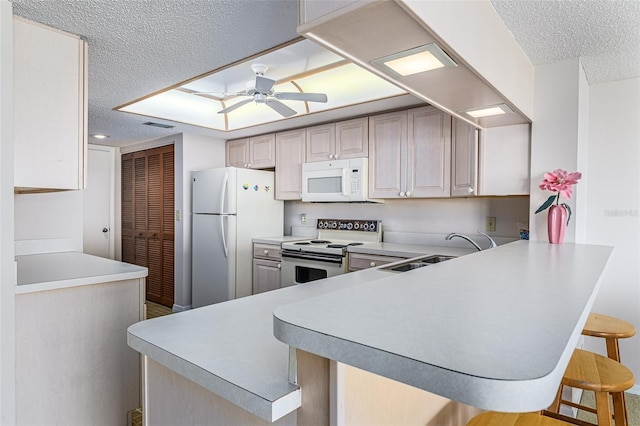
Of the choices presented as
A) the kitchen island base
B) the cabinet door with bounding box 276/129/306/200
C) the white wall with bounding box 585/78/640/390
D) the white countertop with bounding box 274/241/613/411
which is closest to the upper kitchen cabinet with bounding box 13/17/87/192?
the kitchen island base

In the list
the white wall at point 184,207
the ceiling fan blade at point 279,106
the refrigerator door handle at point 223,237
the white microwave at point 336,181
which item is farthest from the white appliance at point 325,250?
the white wall at point 184,207

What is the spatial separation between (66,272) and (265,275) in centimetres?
209

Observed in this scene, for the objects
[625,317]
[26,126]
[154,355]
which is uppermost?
[26,126]

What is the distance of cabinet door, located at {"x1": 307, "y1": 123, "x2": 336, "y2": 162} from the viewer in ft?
12.0

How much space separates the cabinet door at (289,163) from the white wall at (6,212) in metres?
2.76

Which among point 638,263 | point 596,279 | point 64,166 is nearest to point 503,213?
point 638,263

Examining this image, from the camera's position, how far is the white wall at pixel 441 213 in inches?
118

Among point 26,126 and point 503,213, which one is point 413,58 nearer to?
point 26,126

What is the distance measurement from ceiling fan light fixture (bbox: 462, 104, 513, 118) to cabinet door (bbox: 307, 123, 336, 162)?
1595mm

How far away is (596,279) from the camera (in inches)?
42.1

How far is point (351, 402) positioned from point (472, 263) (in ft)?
2.79

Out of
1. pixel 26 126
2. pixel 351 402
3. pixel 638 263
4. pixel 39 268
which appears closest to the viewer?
pixel 351 402

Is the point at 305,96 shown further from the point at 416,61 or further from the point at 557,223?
the point at 557,223

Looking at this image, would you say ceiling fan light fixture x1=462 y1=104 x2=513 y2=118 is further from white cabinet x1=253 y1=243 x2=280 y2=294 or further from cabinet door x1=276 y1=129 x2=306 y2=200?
white cabinet x1=253 y1=243 x2=280 y2=294
